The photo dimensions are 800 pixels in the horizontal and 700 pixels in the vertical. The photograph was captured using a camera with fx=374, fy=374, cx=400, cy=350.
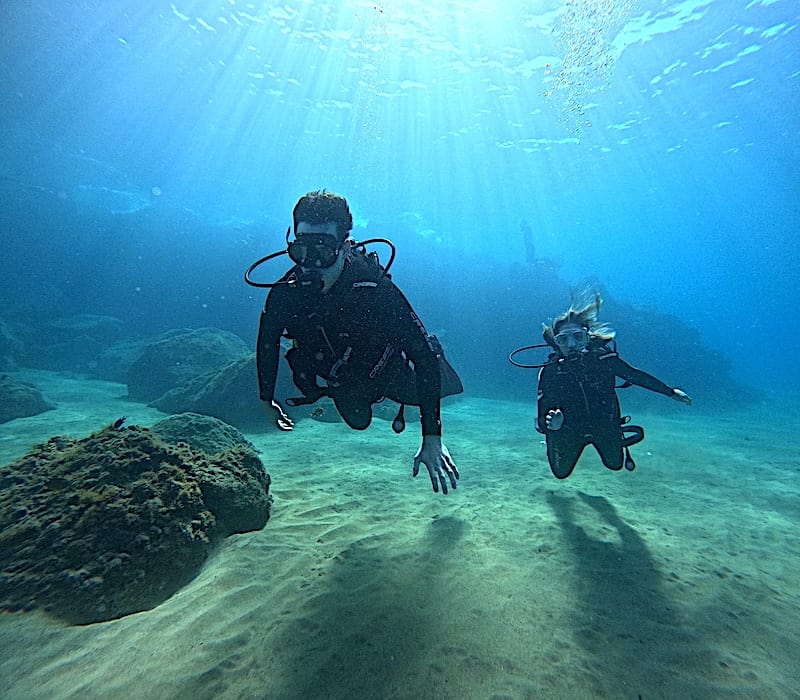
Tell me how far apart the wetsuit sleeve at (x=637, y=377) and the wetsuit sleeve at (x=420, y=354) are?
4.13 metres

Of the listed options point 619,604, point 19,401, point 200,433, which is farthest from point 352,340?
point 19,401

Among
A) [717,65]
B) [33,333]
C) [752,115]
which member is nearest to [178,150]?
[33,333]

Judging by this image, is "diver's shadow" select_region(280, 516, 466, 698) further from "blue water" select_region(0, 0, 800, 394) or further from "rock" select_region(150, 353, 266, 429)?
"blue water" select_region(0, 0, 800, 394)

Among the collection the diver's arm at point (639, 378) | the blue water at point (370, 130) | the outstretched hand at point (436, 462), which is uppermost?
the blue water at point (370, 130)

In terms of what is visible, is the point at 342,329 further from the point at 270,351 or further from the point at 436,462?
the point at 436,462

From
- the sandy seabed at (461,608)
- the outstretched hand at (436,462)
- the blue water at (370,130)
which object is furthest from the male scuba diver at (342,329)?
the blue water at (370,130)

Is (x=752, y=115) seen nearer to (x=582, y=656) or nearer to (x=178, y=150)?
(x=582, y=656)

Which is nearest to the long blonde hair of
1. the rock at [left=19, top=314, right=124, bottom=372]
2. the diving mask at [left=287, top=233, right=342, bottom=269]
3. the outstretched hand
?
the outstretched hand

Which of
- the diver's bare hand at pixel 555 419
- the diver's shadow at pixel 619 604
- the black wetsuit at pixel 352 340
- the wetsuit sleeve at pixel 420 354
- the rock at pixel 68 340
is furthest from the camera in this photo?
the rock at pixel 68 340

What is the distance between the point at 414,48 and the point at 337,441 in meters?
23.1

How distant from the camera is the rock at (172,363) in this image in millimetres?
13961

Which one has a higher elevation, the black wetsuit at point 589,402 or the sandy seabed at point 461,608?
the black wetsuit at point 589,402

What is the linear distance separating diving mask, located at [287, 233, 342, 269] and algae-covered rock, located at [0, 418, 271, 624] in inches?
102

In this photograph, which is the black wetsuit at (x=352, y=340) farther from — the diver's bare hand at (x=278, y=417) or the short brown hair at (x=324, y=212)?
the short brown hair at (x=324, y=212)
